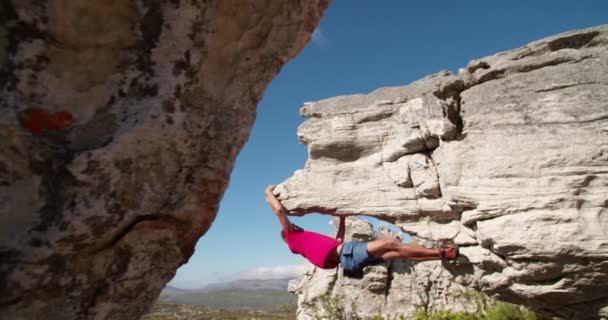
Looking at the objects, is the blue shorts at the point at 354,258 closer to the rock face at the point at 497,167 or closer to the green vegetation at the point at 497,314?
the rock face at the point at 497,167

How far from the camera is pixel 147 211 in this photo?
87.0 inches

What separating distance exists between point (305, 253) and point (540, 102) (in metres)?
7.73

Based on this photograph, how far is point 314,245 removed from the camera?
24.4 ft

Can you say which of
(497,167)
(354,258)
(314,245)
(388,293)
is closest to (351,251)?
(354,258)

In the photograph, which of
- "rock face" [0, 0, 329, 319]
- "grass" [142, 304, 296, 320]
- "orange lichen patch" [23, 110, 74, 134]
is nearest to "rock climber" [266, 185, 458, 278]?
"rock face" [0, 0, 329, 319]

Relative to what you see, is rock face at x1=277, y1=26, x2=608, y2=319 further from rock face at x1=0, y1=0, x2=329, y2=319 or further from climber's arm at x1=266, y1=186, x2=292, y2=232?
rock face at x1=0, y1=0, x2=329, y2=319

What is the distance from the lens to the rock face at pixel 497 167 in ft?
31.7

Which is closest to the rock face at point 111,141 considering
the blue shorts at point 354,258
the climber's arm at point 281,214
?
the blue shorts at point 354,258

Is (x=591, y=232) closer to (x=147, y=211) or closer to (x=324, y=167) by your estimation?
(x=324, y=167)

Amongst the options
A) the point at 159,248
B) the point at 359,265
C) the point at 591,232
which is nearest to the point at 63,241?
the point at 159,248

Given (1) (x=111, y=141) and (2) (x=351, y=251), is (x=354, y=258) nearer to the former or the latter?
(2) (x=351, y=251)

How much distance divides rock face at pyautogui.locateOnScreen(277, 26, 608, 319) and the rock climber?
11.9 ft

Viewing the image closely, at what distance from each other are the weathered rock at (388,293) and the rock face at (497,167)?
825 centimetres

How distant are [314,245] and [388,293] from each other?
15645mm
